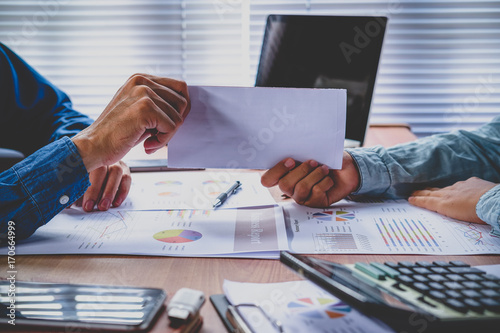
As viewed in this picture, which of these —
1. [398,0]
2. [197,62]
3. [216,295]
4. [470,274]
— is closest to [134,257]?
[216,295]

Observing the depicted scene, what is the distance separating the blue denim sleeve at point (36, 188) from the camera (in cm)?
66

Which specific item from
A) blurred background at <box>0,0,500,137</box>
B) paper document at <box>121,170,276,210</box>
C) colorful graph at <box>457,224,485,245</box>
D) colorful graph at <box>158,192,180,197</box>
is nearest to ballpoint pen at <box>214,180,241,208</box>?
paper document at <box>121,170,276,210</box>

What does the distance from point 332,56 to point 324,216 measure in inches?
25.4

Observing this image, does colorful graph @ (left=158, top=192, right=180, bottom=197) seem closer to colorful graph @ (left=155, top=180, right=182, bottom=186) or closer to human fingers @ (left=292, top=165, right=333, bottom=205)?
colorful graph @ (left=155, top=180, right=182, bottom=186)

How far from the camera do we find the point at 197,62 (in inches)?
75.4

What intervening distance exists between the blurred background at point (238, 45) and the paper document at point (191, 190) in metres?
1.00

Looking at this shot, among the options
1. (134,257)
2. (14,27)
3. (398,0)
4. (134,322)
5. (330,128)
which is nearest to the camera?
(134,322)

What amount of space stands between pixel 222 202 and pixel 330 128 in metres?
0.27

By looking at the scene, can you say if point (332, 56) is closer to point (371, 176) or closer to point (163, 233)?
point (371, 176)

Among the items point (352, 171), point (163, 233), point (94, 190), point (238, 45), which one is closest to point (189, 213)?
point (163, 233)

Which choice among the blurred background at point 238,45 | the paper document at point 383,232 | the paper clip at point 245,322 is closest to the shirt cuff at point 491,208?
the paper document at point 383,232

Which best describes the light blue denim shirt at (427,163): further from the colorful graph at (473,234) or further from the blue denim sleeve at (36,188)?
the blue denim sleeve at (36,188)

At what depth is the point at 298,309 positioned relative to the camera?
1.48 feet

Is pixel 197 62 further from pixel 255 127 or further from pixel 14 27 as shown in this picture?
pixel 255 127
